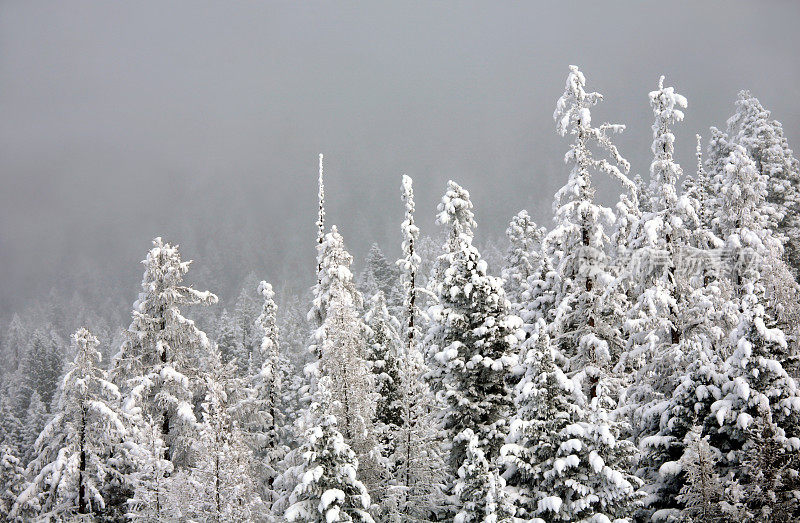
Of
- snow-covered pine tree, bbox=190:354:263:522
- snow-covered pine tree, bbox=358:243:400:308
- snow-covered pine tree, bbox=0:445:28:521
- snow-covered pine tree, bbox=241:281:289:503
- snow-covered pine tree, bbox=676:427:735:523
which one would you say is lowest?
snow-covered pine tree, bbox=676:427:735:523

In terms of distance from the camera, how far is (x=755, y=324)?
14953 mm

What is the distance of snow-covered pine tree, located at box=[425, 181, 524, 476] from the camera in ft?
59.4

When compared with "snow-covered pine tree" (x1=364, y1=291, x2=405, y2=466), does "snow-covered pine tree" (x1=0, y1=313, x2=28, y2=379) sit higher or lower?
higher

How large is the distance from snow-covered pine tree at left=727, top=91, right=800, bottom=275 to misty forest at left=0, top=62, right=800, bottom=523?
10.0 m

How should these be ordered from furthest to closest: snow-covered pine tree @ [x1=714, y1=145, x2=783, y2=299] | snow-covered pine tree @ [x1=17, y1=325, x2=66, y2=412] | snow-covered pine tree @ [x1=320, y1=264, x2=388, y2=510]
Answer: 1. snow-covered pine tree @ [x1=17, y1=325, x2=66, y2=412]
2. snow-covered pine tree @ [x1=714, y1=145, x2=783, y2=299]
3. snow-covered pine tree @ [x1=320, y1=264, x2=388, y2=510]

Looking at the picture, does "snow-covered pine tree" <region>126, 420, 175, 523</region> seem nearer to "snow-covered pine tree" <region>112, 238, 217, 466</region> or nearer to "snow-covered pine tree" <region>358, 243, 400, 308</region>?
"snow-covered pine tree" <region>112, 238, 217, 466</region>

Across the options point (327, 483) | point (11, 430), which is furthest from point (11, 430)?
point (327, 483)

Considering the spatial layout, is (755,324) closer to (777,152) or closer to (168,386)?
(168,386)

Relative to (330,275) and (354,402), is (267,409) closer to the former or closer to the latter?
(330,275)

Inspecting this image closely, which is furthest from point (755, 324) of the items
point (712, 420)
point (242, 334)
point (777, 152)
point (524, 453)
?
point (242, 334)

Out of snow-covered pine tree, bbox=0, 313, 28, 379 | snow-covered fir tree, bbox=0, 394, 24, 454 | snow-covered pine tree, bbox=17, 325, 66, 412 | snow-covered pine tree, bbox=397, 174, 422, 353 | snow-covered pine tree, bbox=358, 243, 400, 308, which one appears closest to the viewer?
snow-covered pine tree, bbox=397, 174, 422, 353

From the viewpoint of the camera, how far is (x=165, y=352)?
22.4 m

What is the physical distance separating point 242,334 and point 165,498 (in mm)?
64084

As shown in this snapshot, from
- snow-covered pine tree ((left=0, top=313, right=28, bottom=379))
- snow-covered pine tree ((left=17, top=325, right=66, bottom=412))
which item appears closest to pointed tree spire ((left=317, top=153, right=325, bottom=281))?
snow-covered pine tree ((left=17, top=325, right=66, bottom=412))
